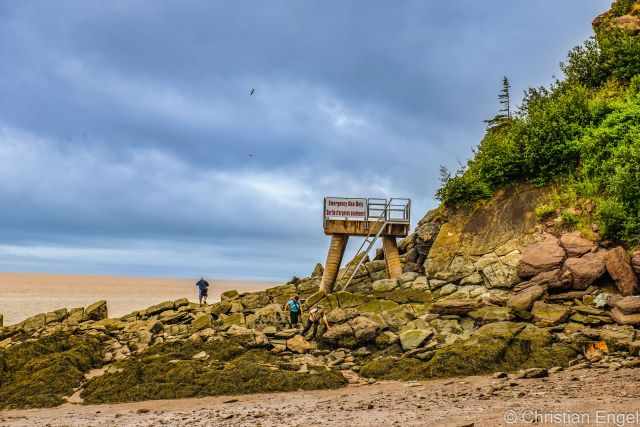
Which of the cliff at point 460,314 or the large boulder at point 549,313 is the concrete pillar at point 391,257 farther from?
the large boulder at point 549,313

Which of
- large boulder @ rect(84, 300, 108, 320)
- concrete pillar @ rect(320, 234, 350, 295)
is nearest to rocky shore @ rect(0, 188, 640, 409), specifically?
large boulder @ rect(84, 300, 108, 320)

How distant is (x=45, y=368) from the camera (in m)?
20.2

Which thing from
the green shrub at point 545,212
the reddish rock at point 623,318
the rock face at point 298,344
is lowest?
the rock face at point 298,344

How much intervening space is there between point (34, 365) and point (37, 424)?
6390 mm

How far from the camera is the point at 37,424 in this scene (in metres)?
15.1

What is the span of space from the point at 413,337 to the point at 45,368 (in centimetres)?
1425

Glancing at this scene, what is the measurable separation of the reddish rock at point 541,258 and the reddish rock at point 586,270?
0.66 metres

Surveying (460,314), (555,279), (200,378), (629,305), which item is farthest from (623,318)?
(200,378)

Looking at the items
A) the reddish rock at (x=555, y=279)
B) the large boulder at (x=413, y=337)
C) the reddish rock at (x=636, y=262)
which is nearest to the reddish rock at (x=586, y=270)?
the reddish rock at (x=555, y=279)

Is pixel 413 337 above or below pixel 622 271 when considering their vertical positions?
below

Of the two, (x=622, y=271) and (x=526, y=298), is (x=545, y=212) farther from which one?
(x=526, y=298)

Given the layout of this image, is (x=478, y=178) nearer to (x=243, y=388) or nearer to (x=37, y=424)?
(x=243, y=388)

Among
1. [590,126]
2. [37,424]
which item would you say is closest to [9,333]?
[37,424]

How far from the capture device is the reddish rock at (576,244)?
22141 millimetres
